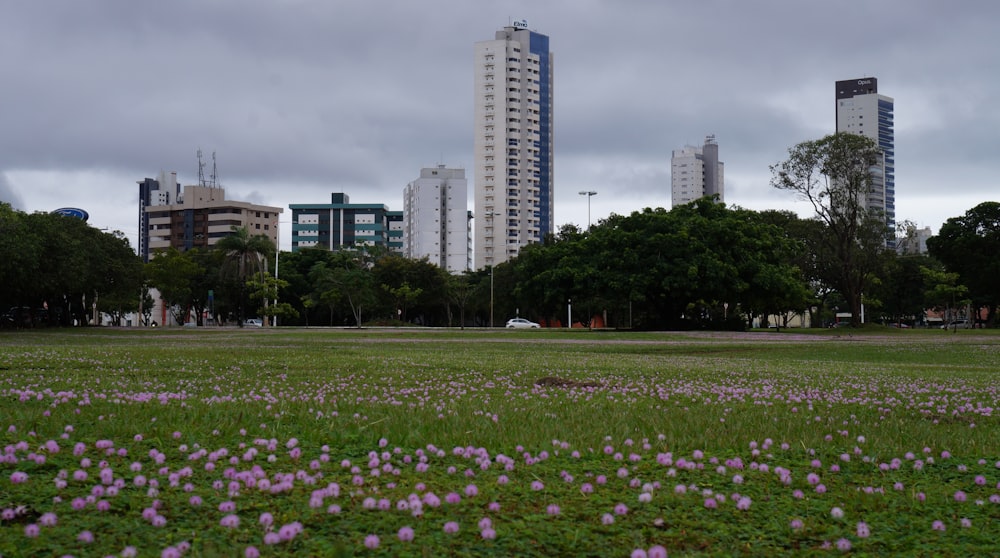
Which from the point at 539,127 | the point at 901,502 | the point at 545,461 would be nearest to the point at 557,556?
the point at 545,461

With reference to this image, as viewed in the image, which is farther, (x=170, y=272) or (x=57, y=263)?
(x=170, y=272)

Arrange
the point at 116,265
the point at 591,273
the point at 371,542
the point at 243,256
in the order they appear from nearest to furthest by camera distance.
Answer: the point at 371,542, the point at 116,265, the point at 591,273, the point at 243,256

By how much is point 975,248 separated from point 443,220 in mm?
103703

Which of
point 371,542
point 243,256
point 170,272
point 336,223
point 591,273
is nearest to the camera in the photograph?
point 371,542

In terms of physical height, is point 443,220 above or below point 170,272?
above

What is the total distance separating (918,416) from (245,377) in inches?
321

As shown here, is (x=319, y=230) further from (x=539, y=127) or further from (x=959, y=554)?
(x=959, y=554)

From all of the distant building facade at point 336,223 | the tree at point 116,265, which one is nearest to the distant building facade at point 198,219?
the distant building facade at point 336,223

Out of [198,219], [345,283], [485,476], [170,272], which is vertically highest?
[198,219]

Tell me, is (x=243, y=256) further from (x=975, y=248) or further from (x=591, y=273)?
(x=975, y=248)

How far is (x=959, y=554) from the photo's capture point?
3.03 meters

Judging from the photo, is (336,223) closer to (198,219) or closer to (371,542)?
(198,219)

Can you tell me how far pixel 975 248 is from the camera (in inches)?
2692

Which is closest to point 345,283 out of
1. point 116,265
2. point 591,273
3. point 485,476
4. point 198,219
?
point 116,265
